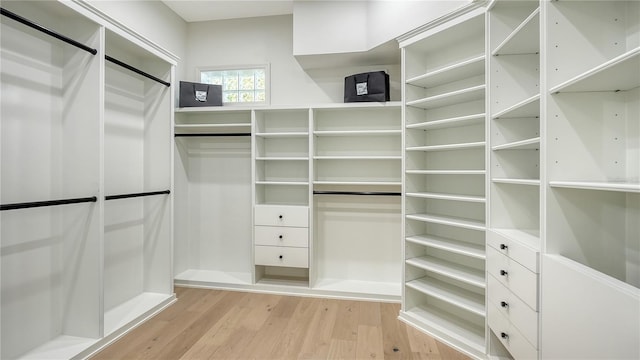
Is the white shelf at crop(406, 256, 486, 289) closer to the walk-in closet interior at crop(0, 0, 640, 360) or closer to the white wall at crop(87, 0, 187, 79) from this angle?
the walk-in closet interior at crop(0, 0, 640, 360)

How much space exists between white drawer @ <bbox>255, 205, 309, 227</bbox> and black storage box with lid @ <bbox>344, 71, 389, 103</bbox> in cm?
126

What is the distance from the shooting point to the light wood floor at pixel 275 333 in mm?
2102

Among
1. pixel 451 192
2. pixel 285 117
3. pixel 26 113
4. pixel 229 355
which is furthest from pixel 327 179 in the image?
pixel 26 113

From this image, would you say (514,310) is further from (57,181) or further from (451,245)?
(57,181)

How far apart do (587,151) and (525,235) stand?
63 cm

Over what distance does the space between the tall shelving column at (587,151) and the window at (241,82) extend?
284 cm

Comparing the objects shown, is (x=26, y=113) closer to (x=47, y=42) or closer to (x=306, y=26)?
(x=47, y=42)

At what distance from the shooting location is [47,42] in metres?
2.08

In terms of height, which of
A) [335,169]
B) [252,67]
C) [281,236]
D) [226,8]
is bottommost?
[281,236]

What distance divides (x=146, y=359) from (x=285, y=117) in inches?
99.9

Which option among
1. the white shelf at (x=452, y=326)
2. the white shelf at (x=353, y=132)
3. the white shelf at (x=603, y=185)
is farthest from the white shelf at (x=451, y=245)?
the white shelf at (x=353, y=132)

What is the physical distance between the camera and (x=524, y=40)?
1761mm

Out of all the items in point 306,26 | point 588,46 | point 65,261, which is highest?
point 306,26

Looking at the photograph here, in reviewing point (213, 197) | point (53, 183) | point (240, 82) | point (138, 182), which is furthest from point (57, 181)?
point (240, 82)
